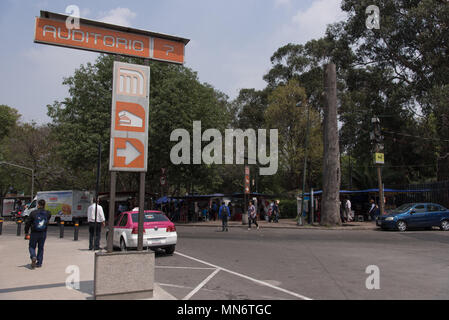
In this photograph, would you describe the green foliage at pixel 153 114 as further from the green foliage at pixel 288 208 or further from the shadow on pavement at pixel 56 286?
the shadow on pavement at pixel 56 286

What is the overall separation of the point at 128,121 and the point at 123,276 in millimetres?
2712

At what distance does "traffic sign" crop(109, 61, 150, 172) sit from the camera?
6.80 meters

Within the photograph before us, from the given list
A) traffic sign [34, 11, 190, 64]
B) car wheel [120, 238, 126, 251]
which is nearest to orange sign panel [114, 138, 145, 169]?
traffic sign [34, 11, 190, 64]

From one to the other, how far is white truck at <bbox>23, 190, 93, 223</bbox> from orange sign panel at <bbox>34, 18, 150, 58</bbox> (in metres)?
25.7

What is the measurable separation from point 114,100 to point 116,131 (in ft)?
1.86

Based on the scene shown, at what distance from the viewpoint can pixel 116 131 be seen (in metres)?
6.78

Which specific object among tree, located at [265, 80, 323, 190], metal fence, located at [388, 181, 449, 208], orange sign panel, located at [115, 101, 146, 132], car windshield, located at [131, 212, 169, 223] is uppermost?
tree, located at [265, 80, 323, 190]

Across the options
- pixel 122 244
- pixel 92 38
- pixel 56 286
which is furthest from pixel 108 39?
pixel 122 244

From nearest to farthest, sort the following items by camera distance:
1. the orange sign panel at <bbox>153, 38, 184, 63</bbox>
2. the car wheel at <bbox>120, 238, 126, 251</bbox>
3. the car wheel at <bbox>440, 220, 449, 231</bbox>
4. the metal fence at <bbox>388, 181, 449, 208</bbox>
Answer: the orange sign panel at <bbox>153, 38, 184, 63</bbox> → the car wheel at <bbox>120, 238, 126, 251</bbox> → the car wheel at <bbox>440, 220, 449, 231</bbox> → the metal fence at <bbox>388, 181, 449, 208</bbox>

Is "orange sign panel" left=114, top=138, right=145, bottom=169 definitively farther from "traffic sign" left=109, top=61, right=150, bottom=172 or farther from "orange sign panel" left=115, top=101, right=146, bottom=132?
"orange sign panel" left=115, top=101, right=146, bottom=132

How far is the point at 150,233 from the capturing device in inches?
466

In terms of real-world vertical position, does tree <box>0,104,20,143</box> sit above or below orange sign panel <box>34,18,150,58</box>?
above
